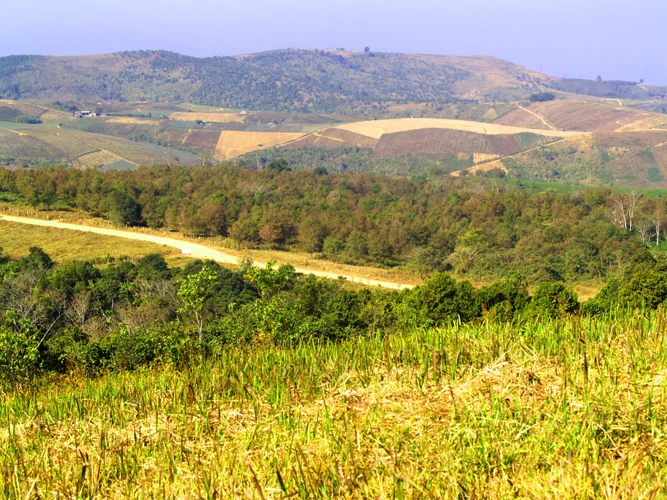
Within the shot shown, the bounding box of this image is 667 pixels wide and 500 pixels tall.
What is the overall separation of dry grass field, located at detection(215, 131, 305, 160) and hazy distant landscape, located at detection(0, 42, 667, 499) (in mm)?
55548

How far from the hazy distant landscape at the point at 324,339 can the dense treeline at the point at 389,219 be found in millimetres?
312

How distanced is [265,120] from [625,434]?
601 ft

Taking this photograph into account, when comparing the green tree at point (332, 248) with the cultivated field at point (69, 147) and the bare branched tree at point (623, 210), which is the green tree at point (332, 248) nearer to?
the bare branched tree at point (623, 210)

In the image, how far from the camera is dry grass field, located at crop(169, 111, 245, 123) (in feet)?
600

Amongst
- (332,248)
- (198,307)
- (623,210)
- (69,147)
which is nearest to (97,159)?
(69,147)

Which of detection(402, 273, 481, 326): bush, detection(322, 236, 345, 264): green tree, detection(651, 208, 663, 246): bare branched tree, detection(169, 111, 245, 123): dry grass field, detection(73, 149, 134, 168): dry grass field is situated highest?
detection(169, 111, 245, 123): dry grass field

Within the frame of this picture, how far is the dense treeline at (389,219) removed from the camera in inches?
2044

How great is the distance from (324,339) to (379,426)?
7.69 meters

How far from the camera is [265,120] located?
18200cm

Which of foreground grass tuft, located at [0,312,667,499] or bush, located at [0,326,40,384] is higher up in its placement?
foreground grass tuft, located at [0,312,667,499]

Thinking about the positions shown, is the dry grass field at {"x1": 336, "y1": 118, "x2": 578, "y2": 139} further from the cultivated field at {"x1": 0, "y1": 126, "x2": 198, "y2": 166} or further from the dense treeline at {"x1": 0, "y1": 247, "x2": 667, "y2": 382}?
the dense treeline at {"x1": 0, "y1": 247, "x2": 667, "y2": 382}

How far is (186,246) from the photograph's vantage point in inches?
2085

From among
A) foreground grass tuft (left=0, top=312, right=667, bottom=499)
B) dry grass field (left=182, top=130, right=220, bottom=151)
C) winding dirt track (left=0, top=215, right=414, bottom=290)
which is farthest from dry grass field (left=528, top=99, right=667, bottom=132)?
foreground grass tuft (left=0, top=312, right=667, bottom=499)

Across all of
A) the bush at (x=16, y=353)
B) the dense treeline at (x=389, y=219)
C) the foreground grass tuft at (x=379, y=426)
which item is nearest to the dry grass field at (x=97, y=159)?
the dense treeline at (x=389, y=219)
